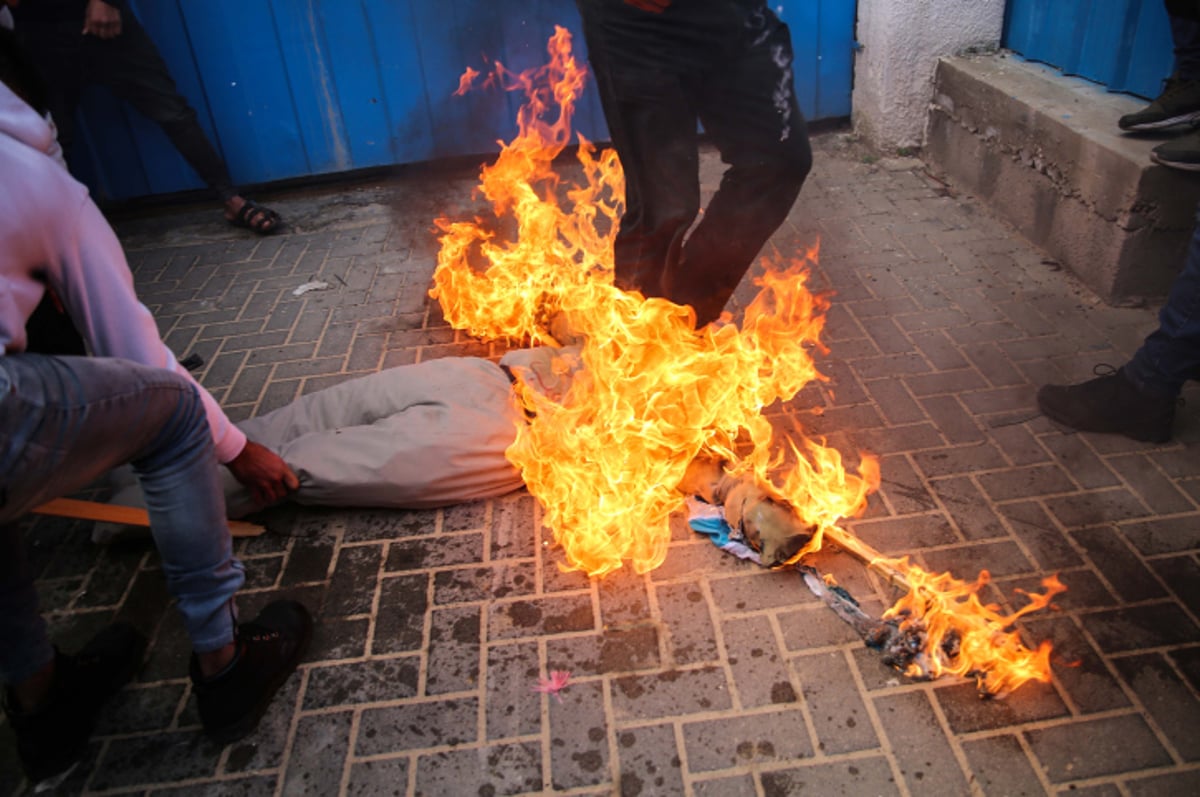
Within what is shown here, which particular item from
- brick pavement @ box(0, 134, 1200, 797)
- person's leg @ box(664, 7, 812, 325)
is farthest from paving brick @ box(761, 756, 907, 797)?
person's leg @ box(664, 7, 812, 325)

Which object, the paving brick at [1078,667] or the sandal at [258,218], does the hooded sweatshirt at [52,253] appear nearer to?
the paving brick at [1078,667]

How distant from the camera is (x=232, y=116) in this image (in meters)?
7.24

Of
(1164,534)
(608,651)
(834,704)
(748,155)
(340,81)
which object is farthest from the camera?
(340,81)

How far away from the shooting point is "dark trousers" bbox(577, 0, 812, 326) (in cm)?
356

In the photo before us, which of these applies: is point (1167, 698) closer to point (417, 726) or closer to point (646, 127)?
point (417, 726)

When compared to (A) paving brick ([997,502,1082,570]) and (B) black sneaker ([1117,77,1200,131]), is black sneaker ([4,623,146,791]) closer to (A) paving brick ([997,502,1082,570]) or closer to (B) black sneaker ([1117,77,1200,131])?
(A) paving brick ([997,502,1082,570])

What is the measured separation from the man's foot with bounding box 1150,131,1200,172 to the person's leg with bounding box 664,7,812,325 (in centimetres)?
200

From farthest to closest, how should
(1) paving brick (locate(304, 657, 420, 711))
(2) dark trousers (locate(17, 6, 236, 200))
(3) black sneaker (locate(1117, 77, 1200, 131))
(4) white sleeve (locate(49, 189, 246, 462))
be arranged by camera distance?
1. (2) dark trousers (locate(17, 6, 236, 200))
2. (3) black sneaker (locate(1117, 77, 1200, 131))
3. (1) paving brick (locate(304, 657, 420, 711))
4. (4) white sleeve (locate(49, 189, 246, 462))

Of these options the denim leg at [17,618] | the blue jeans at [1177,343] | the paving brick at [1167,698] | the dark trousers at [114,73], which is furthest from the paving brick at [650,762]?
the dark trousers at [114,73]

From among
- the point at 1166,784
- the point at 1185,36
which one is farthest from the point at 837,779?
the point at 1185,36

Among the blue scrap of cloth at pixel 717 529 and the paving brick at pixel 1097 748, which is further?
the blue scrap of cloth at pixel 717 529

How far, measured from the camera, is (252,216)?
22.5ft

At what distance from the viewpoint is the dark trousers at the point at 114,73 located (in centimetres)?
603

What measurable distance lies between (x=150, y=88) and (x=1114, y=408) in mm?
6948
